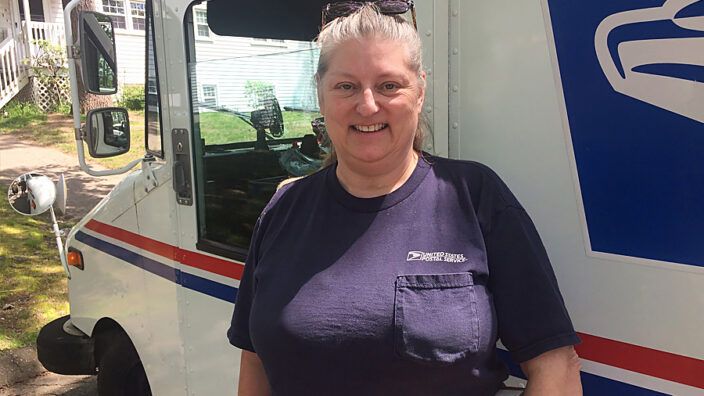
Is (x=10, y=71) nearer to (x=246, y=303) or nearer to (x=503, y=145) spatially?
(x=246, y=303)

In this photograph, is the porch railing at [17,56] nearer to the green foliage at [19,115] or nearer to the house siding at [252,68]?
the green foliage at [19,115]

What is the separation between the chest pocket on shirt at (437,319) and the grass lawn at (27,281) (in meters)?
4.75

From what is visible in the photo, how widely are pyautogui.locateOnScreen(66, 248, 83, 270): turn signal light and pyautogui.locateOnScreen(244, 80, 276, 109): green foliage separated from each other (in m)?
1.55

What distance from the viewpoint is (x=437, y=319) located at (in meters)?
1.20

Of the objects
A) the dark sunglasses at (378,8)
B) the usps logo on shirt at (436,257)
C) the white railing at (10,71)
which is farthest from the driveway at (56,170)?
the usps logo on shirt at (436,257)

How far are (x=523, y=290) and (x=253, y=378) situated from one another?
809mm

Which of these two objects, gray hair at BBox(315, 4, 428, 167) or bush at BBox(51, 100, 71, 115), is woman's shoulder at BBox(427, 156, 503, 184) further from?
bush at BBox(51, 100, 71, 115)

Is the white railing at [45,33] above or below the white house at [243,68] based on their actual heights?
above

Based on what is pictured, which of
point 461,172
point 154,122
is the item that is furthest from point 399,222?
point 154,122

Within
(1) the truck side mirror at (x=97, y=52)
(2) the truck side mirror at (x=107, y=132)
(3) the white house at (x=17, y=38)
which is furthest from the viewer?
(3) the white house at (x=17, y=38)

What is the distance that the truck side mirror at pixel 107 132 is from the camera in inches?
107

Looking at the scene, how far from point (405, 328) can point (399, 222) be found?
245 mm

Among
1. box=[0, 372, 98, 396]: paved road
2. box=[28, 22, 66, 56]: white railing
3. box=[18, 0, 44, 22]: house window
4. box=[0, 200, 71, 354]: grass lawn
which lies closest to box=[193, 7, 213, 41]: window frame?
box=[0, 372, 98, 396]: paved road

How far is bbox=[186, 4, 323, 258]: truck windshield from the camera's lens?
7.26ft
